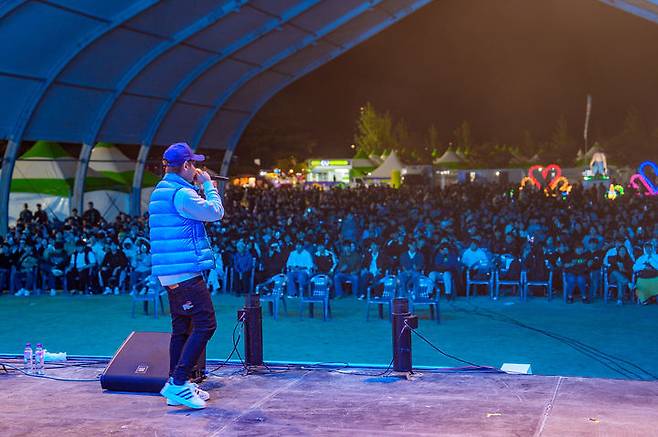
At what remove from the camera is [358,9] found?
24.8 metres

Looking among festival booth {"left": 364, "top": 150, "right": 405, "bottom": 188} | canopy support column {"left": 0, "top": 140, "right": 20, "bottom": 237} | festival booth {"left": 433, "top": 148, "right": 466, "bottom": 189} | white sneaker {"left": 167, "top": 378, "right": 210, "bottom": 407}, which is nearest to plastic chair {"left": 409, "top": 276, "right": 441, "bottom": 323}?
white sneaker {"left": 167, "top": 378, "right": 210, "bottom": 407}

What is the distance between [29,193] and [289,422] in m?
18.7

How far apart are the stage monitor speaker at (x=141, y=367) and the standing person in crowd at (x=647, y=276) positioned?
359 inches

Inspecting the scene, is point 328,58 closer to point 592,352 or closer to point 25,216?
point 25,216

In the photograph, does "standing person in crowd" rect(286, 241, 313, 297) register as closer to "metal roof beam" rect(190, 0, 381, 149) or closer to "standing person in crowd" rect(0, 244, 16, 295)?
"standing person in crowd" rect(0, 244, 16, 295)

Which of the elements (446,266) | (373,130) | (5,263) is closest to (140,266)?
(5,263)

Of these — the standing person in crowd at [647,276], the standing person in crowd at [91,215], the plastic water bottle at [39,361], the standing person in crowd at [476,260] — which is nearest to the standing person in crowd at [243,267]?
the standing person in crowd at [476,260]

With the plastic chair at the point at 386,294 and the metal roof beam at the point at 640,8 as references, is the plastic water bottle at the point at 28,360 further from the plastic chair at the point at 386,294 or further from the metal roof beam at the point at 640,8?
the metal roof beam at the point at 640,8

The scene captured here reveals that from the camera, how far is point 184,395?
5.91 meters

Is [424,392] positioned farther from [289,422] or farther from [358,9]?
[358,9]

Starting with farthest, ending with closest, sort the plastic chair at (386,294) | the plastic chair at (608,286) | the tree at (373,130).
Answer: the tree at (373,130), the plastic chair at (608,286), the plastic chair at (386,294)

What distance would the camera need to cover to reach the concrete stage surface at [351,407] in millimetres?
5336

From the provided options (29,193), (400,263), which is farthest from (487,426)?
(29,193)

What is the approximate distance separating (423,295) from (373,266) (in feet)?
9.57
